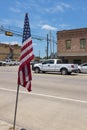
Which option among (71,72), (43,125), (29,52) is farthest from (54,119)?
(71,72)

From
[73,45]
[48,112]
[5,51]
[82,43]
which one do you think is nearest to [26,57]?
[48,112]

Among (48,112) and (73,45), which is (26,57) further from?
(73,45)

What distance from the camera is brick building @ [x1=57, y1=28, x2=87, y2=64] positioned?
37.4 meters

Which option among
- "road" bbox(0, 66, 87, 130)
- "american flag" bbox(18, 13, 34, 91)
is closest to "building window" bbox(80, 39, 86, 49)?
"road" bbox(0, 66, 87, 130)

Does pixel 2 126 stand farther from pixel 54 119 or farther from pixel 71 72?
pixel 71 72

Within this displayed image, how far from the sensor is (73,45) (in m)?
38.2

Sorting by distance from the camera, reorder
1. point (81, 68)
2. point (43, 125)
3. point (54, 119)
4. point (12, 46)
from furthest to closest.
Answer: point (12, 46) → point (81, 68) → point (54, 119) → point (43, 125)

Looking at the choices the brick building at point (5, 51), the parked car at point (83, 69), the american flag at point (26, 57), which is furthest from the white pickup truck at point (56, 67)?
the brick building at point (5, 51)

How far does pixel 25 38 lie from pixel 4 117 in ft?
9.52

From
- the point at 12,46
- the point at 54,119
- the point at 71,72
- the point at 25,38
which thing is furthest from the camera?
the point at 12,46

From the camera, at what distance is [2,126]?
20.8 feet

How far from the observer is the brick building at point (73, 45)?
37375mm

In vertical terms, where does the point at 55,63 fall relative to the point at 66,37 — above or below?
below

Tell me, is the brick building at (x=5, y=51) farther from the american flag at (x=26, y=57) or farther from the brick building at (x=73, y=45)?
the american flag at (x=26, y=57)
